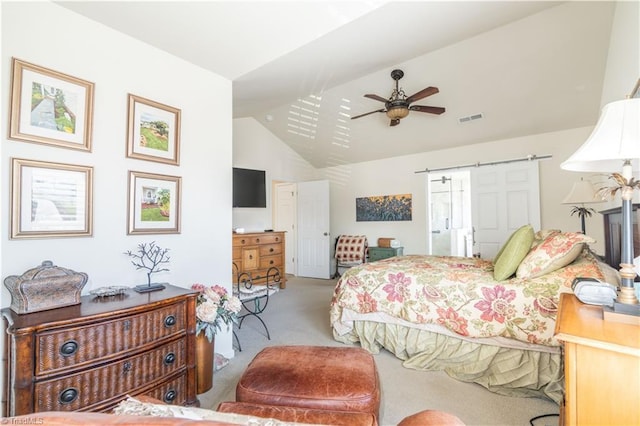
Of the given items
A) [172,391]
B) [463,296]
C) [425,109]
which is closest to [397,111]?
[425,109]

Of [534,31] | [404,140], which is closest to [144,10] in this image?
[534,31]

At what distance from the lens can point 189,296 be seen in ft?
5.74

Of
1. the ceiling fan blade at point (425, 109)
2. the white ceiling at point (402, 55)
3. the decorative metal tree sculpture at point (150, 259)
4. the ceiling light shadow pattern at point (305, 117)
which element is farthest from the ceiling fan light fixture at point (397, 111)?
the decorative metal tree sculpture at point (150, 259)

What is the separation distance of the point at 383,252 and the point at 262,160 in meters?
2.96

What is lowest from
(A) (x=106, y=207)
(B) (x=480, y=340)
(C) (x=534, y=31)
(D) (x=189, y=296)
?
(B) (x=480, y=340)

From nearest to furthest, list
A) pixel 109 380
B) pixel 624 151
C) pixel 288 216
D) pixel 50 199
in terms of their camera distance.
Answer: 1. pixel 624 151
2. pixel 109 380
3. pixel 50 199
4. pixel 288 216

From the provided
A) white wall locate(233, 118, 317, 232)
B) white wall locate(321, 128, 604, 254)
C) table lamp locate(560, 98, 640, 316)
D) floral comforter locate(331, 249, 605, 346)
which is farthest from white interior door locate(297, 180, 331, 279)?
table lamp locate(560, 98, 640, 316)

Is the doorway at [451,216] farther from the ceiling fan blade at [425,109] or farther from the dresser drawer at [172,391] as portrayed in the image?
the dresser drawer at [172,391]

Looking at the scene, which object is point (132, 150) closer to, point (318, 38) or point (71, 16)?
point (71, 16)

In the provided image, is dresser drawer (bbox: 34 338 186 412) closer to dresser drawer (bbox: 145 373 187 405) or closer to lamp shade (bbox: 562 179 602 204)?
dresser drawer (bbox: 145 373 187 405)

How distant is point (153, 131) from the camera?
2086 millimetres

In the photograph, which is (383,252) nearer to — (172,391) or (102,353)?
(172,391)

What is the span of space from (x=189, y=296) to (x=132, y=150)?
1077 millimetres

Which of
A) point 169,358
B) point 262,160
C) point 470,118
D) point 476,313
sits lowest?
point 169,358
